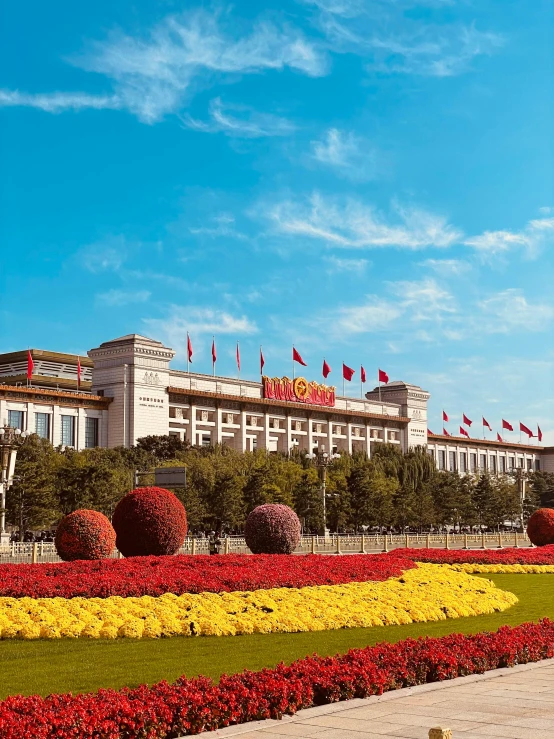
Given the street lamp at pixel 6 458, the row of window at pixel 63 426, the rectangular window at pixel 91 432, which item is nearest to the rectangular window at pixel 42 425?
the row of window at pixel 63 426

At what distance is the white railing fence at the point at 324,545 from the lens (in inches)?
1043

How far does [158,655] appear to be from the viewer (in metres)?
9.91

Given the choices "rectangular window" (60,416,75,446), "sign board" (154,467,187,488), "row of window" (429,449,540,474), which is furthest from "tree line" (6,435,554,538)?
"row of window" (429,449,540,474)

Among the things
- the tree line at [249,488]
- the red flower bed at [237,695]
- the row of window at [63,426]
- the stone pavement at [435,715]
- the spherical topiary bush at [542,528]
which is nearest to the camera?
the red flower bed at [237,695]

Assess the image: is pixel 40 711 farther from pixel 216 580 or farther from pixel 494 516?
pixel 494 516

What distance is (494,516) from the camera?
64.8 m

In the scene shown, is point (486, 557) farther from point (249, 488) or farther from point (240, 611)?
point (249, 488)

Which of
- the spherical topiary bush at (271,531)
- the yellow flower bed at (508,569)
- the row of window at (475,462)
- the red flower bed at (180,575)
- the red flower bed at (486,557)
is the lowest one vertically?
the yellow flower bed at (508,569)

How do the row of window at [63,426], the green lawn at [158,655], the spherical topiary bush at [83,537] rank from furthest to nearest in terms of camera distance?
the row of window at [63,426], the spherical topiary bush at [83,537], the green lawn at [158,655]

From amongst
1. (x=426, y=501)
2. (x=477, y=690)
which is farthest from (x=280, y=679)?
(x=426, y=501)

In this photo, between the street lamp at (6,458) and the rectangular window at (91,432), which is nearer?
the street lamp at (6,458)

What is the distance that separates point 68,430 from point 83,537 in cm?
4500

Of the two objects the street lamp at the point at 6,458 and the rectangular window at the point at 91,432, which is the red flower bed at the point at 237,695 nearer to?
the street lamp at the point at 6,458

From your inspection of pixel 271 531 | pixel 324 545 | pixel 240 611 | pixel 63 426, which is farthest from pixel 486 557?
pixel 63 426
